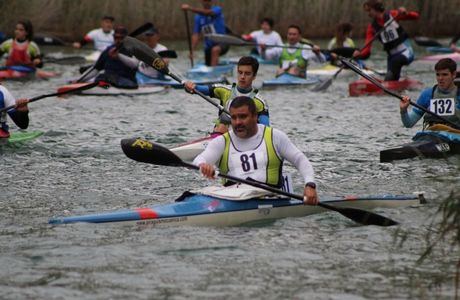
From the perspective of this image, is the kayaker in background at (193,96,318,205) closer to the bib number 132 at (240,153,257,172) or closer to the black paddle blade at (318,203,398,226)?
the bib number 132 at (240,153,257,172)

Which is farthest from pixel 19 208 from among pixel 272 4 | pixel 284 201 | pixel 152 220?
pixel 272 4

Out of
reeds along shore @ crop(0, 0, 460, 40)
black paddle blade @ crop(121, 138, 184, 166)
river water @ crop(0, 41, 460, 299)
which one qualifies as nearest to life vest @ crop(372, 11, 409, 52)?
river water @ crop(0, 41, 460, 299)

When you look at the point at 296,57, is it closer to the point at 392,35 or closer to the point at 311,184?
the point at 392,35

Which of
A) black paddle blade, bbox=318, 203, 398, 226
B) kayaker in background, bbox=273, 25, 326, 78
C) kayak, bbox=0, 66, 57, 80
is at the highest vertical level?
black paddle blade, bbox=318, 203, 398, 226

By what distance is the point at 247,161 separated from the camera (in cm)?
989

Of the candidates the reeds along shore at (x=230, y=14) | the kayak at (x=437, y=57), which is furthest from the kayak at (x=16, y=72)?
the kayak at (x=437, y=57)

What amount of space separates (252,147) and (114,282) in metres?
2.33

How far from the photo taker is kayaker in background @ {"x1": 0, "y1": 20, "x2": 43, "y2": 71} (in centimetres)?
2181

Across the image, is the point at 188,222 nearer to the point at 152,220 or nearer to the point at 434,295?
the point at 152,220

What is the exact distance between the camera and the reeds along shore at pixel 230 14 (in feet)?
101

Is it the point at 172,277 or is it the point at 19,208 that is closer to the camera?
the point at 172,277

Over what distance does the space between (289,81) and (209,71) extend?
7.18ft

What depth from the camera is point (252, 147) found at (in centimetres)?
993

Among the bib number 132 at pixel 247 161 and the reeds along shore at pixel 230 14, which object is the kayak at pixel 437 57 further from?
the bib number 132 at pixel 247 161
